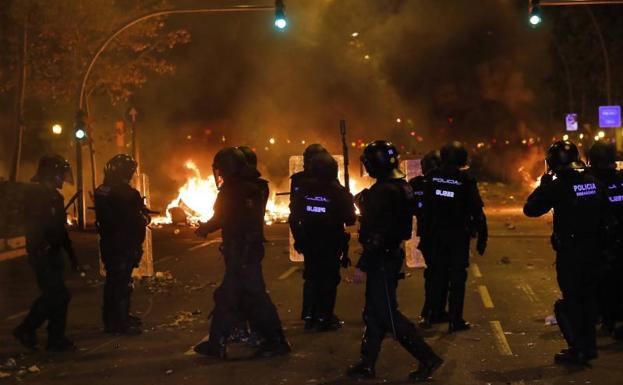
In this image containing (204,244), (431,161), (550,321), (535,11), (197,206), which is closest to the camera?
(550,321)

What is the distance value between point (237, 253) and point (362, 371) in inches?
55.5

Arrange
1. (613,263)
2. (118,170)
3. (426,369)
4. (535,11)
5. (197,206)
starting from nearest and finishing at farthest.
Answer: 1. (426,369)
2. (613,263)
3. (118,170)
4. (535,11)
5. (197,206)

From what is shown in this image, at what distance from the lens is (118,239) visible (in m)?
7.95

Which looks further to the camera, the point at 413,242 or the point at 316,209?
the point at 413,242

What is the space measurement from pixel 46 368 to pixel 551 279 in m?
6.94

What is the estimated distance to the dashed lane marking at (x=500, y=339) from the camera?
23.0 ft

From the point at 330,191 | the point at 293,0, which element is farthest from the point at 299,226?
the point at 293,0

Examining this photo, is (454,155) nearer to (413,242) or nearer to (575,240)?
(575,240)

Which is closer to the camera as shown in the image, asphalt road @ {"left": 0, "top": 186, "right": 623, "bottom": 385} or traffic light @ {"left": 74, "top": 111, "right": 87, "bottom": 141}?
asphalt road @ {"left": 0, "top": 186, "right": 623, "bottom": 385}

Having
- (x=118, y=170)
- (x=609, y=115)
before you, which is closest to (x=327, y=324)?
(x=118, y=170)

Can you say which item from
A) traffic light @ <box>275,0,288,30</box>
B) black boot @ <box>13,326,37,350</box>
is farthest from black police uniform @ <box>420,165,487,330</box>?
traffic light @ <box>275,0,288,30</box>

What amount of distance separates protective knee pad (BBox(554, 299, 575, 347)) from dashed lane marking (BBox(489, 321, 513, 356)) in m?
0.54

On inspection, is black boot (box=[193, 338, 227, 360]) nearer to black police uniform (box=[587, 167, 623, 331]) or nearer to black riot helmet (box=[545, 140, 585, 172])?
black riot helmet (box=[545, 140, 585, 172])

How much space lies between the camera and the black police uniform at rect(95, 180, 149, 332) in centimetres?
792
